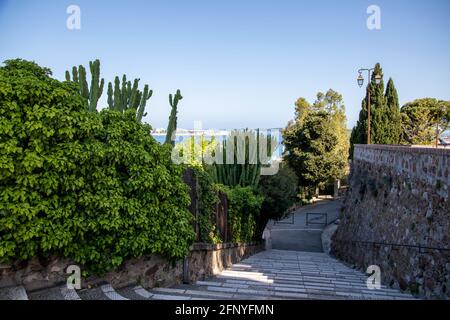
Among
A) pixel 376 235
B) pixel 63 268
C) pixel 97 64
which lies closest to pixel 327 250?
pixel 376 235

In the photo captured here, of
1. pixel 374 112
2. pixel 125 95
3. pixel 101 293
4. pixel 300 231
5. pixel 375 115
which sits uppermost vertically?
pixel 374 112

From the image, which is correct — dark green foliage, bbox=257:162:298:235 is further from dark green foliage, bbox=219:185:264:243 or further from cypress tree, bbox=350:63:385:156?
cypress tree, bbox=350:63:385:156

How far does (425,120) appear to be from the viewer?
1196 inches

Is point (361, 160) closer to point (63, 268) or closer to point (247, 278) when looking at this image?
point (247, 278)

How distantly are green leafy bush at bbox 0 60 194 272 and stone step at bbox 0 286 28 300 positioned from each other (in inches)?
11.3

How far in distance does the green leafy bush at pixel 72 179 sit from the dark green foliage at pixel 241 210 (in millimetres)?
5108

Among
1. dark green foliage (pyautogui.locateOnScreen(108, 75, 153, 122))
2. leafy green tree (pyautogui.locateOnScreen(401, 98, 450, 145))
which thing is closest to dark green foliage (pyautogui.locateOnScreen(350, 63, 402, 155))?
leafy green tree (pyautogui.locateOnScreen(401, 98, 450, 145))

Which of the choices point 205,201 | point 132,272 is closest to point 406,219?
point 205,201

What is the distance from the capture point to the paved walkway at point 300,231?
17.7 metres

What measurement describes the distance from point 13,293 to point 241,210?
8.41 m

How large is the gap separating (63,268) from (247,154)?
11.9m

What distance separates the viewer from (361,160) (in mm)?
14133

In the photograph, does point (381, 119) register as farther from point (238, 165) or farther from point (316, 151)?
point (238, 165)
